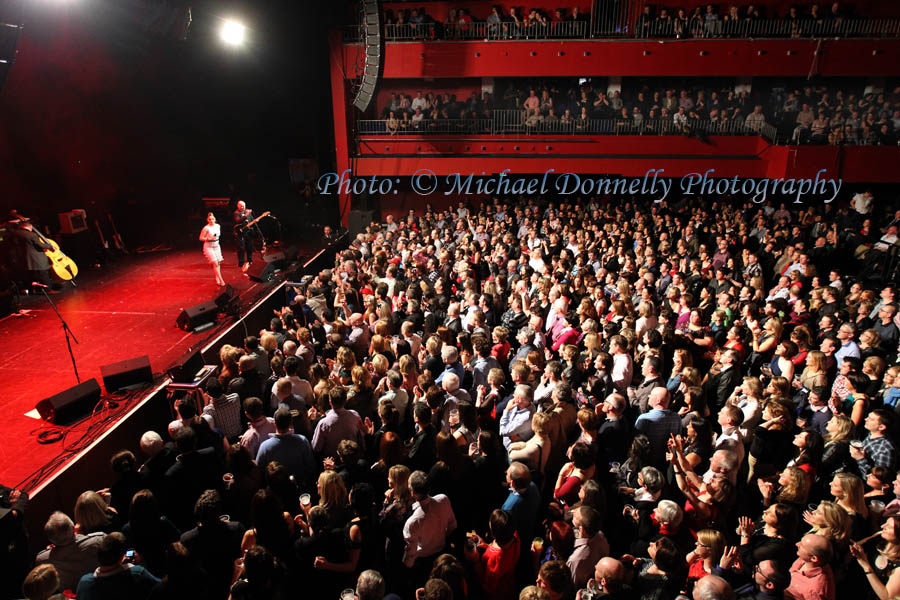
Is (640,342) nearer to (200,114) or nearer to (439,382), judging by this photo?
(439,382)

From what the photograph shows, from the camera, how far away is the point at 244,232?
11.0 meters

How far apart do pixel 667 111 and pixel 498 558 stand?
47.9 ft

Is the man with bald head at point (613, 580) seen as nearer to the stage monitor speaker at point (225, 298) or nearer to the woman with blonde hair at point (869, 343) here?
the woman with blonde hair at point (869, 343)

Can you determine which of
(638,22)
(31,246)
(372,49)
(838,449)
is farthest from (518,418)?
(638,22)

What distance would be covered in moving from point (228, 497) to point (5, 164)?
9783 mm

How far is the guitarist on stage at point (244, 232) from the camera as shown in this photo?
10836mm

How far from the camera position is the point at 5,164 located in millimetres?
9812

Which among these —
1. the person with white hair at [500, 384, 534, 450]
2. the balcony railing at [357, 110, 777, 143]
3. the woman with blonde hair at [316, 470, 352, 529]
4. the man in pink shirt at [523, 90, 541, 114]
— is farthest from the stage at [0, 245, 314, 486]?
the man in pink shirt at [523, 90, 541, 114]

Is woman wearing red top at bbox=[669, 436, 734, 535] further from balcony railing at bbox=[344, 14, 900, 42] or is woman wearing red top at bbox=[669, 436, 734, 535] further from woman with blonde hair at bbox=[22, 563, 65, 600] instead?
balcony railing at bbox=[344, 14, 900, 42]

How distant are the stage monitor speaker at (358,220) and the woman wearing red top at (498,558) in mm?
12359

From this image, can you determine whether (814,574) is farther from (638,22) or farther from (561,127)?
(638,22)

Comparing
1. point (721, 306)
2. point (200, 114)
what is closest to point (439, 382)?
point (721, 306)

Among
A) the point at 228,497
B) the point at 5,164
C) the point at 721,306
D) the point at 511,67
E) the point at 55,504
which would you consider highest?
the point at 511,67

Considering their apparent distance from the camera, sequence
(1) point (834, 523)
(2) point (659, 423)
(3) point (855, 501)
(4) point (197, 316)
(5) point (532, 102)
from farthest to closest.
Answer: (5) point (532, 102), (4) point (197, 316), (2) point (659, 423), (3) point (855, 501), (1) point (834, 523)
